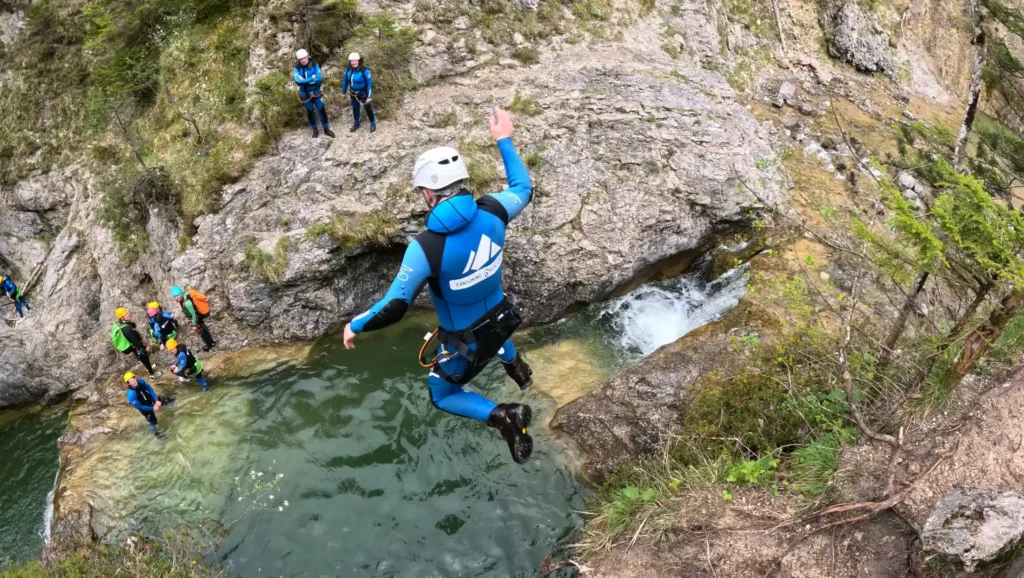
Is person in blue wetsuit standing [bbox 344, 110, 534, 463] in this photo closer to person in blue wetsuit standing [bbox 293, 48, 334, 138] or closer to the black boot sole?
the black boot sole

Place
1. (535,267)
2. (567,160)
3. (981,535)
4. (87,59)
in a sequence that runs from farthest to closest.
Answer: (87,59)
(567,160)
(535,267)
(981,535)

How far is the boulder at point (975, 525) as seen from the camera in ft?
13.6

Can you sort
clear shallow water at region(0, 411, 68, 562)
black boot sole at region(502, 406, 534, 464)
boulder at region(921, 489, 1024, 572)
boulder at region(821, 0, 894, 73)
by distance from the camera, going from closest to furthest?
boulder at region(921, 489, 1024, 572), black boot sole at region(502, 406, 534, 464), clear shallow water at region(0, 411, 68, 562), boulder at region(821, 0, 894, 73)

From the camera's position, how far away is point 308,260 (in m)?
10.3

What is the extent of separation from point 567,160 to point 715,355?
4.97 metres

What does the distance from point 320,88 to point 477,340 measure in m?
8.20

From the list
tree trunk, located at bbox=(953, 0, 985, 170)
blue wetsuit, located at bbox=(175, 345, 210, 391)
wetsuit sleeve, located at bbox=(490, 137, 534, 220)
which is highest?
tree trunk, located at bbox=(953, 0, 985, 170)

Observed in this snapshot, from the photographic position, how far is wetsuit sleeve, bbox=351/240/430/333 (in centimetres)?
523

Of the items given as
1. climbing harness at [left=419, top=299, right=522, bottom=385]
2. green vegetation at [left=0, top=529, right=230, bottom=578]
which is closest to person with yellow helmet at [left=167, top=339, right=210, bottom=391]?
green vegetation at [left=0, top=529, right=230, bottom=578]

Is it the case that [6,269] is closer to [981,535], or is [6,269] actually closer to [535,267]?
[535,267]

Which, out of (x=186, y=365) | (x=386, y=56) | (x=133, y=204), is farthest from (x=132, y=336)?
(x=386, y=56)

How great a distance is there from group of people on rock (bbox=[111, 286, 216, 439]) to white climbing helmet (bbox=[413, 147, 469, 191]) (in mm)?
6388

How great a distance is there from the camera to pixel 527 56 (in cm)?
1312

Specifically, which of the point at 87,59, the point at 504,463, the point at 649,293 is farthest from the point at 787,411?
the point at 87,59
